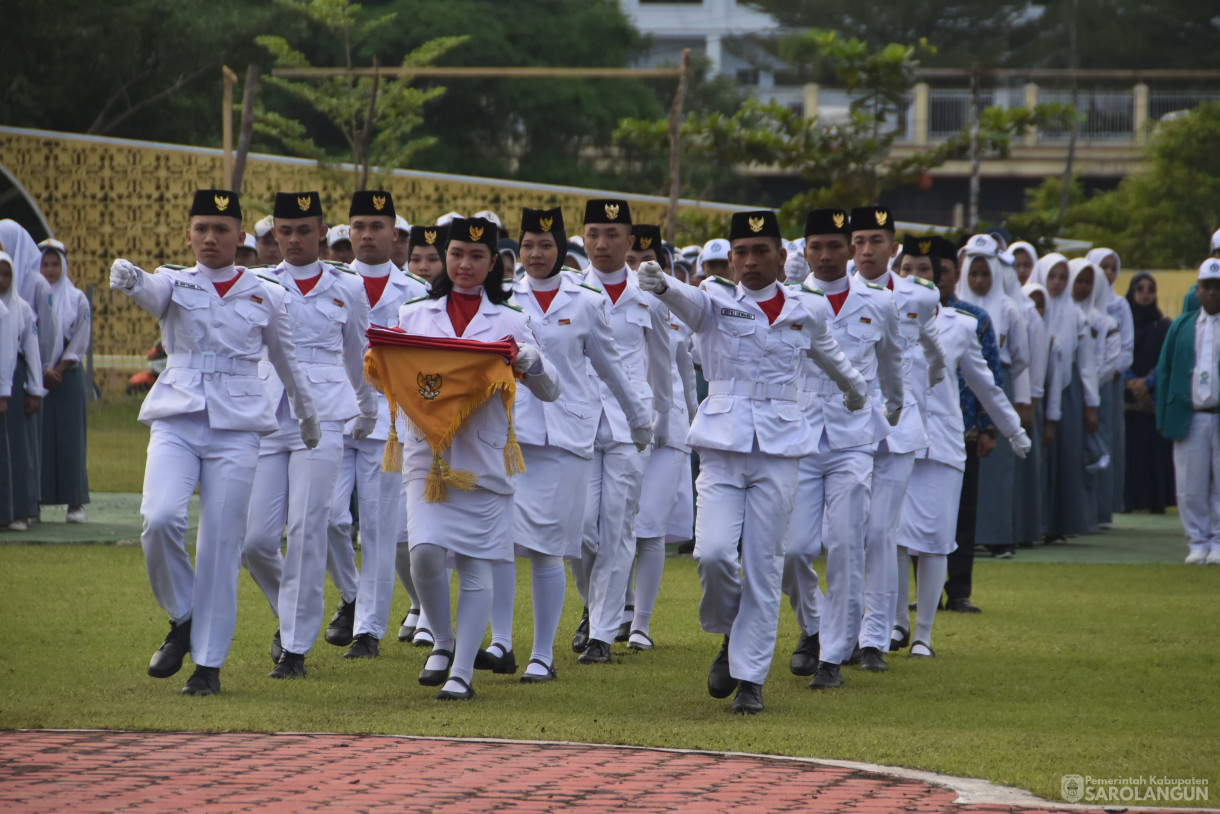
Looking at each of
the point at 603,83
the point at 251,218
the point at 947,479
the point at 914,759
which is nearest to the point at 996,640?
the point at 947,479

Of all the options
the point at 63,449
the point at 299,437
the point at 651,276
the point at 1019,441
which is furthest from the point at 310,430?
the point at 63,449

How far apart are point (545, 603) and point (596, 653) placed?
0.81 meters

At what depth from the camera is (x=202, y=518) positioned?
27.6 feet

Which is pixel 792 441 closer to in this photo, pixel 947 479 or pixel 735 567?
pixel 735 567

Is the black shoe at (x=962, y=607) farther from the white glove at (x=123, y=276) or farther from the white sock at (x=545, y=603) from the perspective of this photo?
the white glove at (x=123, y=276)

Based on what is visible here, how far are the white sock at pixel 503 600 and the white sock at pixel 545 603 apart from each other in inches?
6.2

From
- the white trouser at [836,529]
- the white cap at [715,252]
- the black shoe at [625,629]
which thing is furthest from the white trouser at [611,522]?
the white cap at [715,252]

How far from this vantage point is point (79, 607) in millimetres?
11125

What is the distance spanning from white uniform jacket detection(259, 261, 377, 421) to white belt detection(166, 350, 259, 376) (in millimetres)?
1018

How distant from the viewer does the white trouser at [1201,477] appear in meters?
15.3

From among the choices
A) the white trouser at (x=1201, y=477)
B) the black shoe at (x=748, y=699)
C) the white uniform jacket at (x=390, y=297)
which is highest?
the white uniform jacket at (x=390, y=297)

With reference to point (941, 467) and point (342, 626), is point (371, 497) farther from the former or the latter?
point (941, 467)

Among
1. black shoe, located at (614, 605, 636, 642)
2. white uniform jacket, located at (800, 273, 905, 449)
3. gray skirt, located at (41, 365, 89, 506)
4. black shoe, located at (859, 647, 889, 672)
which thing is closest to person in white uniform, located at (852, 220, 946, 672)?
black shoe, located at (859, 647, 889, 672)

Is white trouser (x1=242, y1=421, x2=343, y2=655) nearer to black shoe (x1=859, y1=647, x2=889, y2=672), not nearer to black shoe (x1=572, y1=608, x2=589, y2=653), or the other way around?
black shoe (x1=572, y1=608, x2=589, y2=653)
